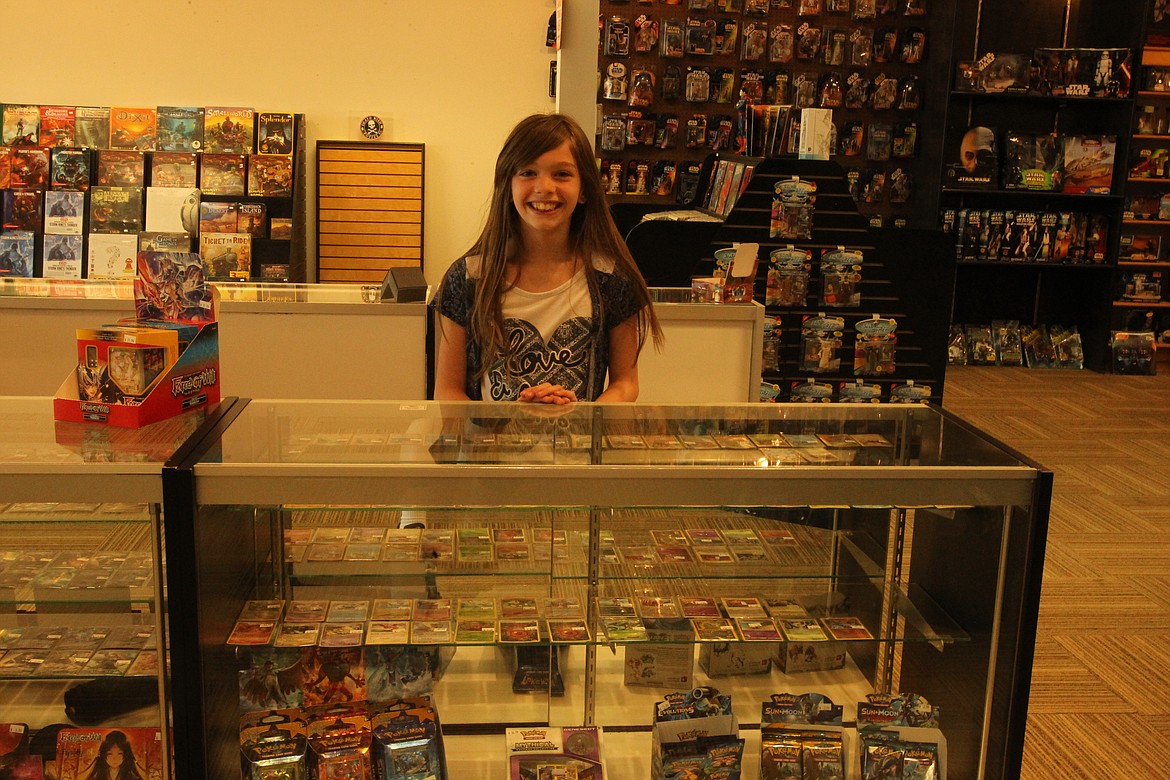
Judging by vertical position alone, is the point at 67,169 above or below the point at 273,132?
below

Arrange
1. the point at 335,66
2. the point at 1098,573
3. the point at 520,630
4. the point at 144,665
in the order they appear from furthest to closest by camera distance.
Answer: the point at 335,66 → the point at 1098,573 → the point at 520,630 → the point at 144,665

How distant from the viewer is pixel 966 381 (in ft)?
24.8

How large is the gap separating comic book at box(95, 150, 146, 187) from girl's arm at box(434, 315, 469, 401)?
205 inches

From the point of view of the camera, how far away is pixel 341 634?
1718mm

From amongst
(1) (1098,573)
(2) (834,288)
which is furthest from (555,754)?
(2) (834,288)

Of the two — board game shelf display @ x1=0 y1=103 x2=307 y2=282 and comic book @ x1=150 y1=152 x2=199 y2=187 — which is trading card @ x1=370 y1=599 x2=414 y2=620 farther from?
comic book @ x1=150 y1=152 x2=199 y2=187

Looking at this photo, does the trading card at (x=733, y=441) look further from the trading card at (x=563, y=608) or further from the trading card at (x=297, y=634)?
the trading card at (x=297, y=634)

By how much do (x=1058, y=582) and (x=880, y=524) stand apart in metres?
2.49

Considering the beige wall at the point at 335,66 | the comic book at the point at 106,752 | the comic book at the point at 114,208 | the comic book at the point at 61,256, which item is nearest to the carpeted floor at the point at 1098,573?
the comic book at the point at 106,752

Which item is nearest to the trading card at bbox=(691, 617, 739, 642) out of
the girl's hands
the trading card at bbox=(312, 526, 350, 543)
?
the girl's hands

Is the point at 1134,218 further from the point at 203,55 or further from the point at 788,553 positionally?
the point at 788,553

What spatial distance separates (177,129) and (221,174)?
1.49ft

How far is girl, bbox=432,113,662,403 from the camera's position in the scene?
2225mm

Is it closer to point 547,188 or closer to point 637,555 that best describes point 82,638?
point 637,555
